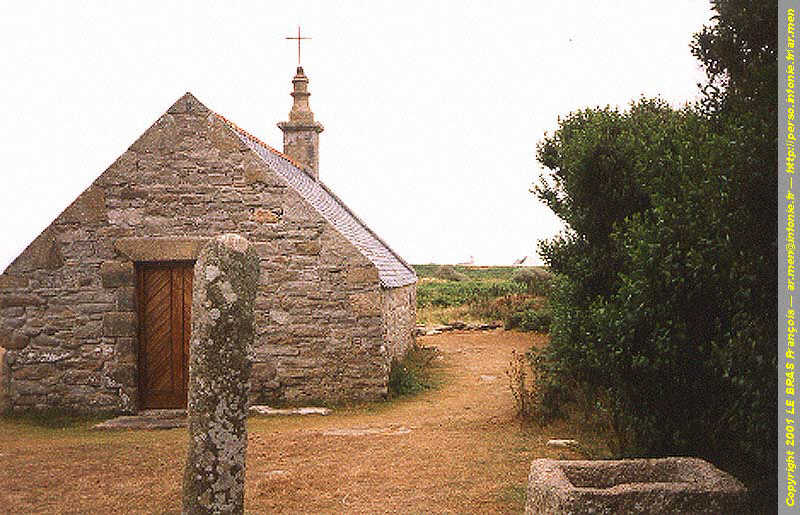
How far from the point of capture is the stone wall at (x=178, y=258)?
10078mm

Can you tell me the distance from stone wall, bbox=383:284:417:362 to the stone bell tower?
15.8 feet

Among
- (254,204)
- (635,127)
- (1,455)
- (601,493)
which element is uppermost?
(635,127)

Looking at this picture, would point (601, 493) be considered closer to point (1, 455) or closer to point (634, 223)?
point (634, 223)

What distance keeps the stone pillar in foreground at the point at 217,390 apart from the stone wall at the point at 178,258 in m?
5.38

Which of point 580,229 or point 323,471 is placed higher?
point 580,229

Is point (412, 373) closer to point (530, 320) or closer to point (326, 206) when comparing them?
point (326, 206)

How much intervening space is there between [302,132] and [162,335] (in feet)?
29.1

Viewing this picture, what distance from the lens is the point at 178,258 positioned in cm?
1013

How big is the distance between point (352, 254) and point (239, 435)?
568cm

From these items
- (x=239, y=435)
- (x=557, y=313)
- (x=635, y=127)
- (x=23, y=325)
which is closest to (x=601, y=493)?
(x=239, y=435)

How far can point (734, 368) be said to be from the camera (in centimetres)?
440

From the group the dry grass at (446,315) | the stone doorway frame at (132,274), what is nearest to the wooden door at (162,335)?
the stone doorway frame at (132,274)

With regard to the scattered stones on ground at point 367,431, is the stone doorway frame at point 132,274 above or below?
above

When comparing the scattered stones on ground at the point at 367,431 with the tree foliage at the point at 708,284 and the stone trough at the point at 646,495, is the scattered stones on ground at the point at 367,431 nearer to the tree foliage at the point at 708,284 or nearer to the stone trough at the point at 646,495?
the tree foliage at the point at 708,284
